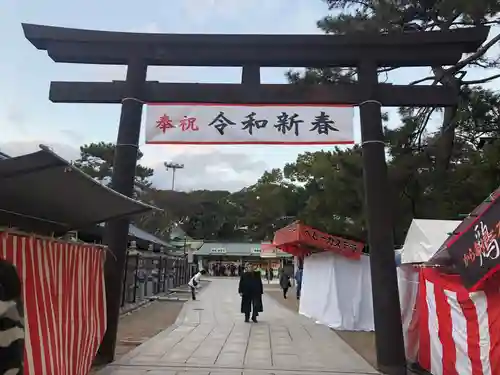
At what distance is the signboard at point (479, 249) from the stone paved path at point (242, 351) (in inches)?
103

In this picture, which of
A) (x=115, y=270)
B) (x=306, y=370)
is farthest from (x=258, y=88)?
(x=306, y=370)

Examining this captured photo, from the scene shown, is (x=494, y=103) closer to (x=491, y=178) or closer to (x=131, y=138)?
(x=491, y=178)

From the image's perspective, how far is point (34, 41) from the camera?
26.1 feet

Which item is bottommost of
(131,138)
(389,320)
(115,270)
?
(389,320)

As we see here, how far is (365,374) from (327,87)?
4553 millimetres

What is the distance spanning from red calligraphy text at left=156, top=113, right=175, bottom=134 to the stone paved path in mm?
3703

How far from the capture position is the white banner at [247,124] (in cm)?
799

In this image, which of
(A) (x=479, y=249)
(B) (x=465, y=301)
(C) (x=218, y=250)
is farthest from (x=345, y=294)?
(C) (x=218, y=250)

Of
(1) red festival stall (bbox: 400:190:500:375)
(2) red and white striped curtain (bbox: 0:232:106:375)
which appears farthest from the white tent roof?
(2) red and white striped curtain (bbox: 0:232:106:375)

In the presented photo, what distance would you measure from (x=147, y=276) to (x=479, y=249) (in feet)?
61.5

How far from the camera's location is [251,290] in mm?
14133

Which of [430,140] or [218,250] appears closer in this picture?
[430,140]

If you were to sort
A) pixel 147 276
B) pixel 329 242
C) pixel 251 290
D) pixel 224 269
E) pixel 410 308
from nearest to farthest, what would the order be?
pixel 410 308
pixel 329 242
pixel 251 290
pixel 147 276
pixel 224 269

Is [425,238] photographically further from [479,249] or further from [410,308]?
[479,249]
